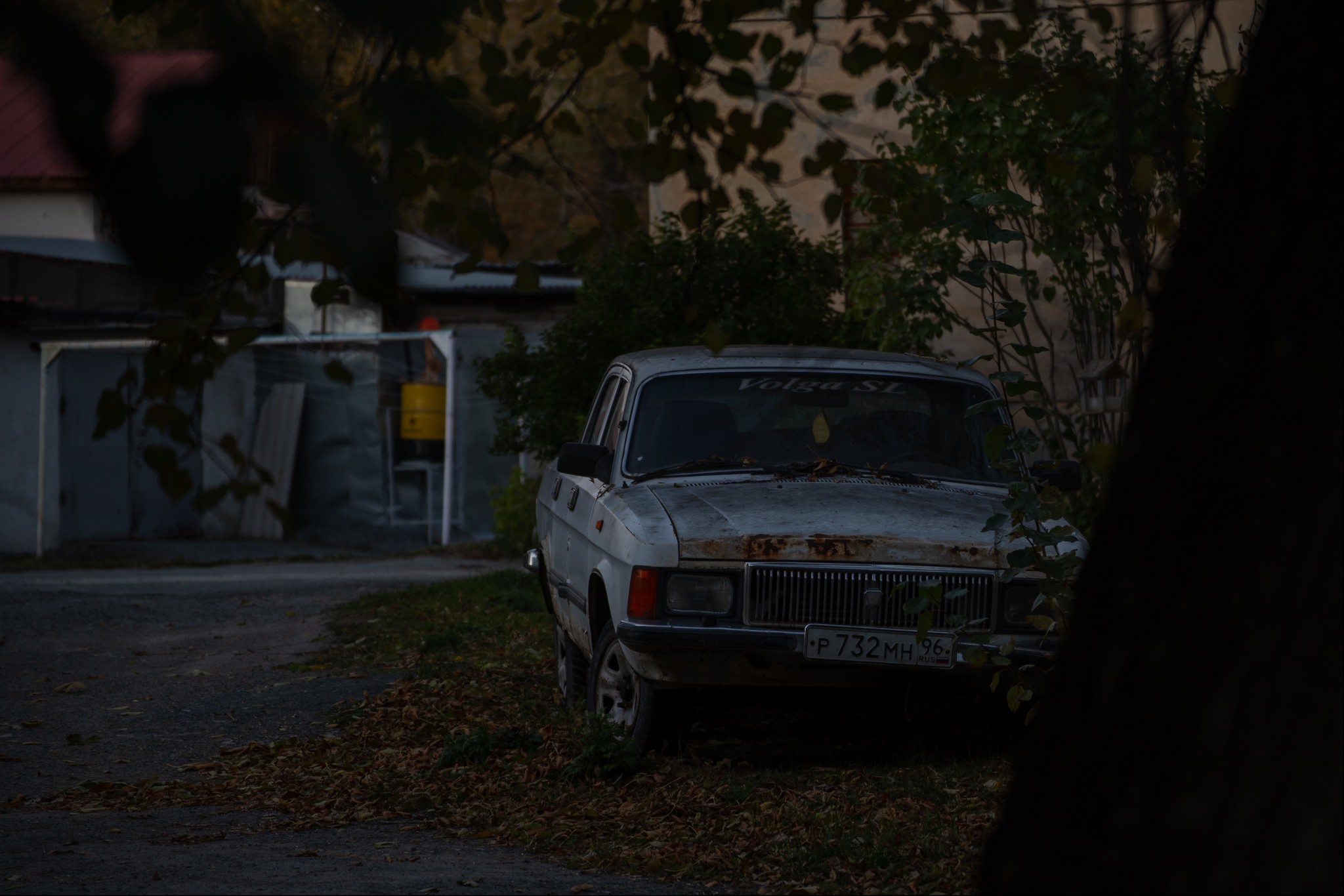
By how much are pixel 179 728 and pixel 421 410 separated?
12.6 metres

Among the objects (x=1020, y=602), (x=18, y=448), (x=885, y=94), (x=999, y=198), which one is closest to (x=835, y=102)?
(x=885, y=94)

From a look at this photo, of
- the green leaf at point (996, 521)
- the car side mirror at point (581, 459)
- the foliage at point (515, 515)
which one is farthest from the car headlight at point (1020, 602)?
the foliage at point (515, 515)

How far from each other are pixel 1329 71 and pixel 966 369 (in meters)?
4.95

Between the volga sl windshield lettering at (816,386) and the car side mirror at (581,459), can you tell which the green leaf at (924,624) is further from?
the car side mirror at (581,459)

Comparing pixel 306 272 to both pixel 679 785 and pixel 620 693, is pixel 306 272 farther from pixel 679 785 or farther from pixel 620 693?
pixel 679 785

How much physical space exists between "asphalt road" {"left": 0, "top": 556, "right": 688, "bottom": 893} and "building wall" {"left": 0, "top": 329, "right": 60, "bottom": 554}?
148 inches

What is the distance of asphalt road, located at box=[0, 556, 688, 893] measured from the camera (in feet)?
14.6

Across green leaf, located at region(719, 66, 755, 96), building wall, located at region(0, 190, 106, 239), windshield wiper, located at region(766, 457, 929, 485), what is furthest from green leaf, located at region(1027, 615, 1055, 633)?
building wall, located at region(0, 190, 106, 239)

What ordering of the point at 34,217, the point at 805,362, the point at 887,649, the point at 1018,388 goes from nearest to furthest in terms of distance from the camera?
the point at 1018,388, the point at 887,649, the point at 805,362, the point at 34,217

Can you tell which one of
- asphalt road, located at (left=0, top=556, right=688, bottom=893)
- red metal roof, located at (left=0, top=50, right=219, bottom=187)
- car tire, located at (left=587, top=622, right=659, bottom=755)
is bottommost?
asphalt road, located at (left=0, top=556, right=688, bottom=893)

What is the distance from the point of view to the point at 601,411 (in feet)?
26.0

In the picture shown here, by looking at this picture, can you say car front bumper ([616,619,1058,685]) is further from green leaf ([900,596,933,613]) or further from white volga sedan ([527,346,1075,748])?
green leaf ([900,596,933,613])

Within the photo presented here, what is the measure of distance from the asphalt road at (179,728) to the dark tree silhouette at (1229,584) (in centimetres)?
235

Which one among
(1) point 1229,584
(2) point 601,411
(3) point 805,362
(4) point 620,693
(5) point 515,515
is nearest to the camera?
(1) point 1229,584
